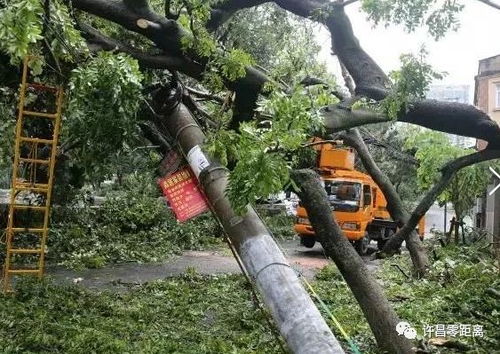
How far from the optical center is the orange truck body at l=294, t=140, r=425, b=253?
15789mm

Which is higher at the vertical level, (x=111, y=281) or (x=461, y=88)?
(x=461, y=88)

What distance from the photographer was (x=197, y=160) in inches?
207

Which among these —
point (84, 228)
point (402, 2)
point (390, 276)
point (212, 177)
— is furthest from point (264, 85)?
point (84, 228)

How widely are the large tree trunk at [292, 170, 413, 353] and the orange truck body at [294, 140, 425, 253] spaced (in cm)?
971

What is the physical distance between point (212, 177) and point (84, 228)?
34.7 feet

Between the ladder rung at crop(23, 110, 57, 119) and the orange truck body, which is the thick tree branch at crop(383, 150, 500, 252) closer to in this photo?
the ladder rung at crop(23, 110, 57, 119)

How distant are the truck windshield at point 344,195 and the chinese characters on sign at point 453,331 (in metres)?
9.47

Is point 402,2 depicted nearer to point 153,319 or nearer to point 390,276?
point 153,319

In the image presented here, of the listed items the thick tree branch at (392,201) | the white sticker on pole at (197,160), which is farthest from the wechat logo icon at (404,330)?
the thick tree branch at (392,201)

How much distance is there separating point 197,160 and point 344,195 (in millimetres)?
11356

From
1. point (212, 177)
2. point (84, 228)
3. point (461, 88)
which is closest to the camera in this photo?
point (212, 177)

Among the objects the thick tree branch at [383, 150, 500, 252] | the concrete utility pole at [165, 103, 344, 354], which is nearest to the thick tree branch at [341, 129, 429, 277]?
the thick tree branch at [383, 150, 500, 252]

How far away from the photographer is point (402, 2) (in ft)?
17.2

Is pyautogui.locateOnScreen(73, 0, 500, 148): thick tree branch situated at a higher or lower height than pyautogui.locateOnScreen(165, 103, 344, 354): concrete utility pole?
higher
